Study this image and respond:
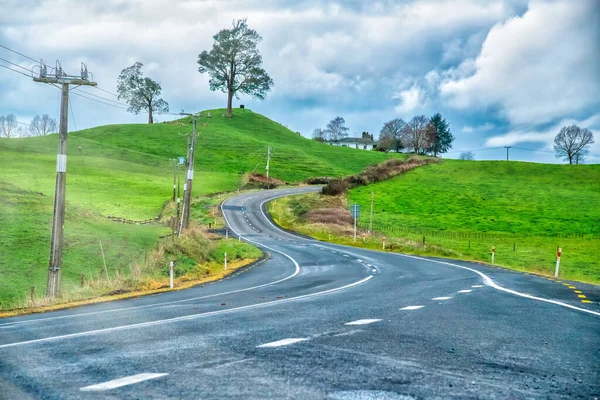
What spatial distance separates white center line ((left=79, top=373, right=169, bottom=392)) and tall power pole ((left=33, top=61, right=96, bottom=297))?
1756cm

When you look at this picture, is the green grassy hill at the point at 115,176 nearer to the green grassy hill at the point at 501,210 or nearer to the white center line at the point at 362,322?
the white center line at the point at 362,322

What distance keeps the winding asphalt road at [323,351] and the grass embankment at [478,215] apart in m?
30.6

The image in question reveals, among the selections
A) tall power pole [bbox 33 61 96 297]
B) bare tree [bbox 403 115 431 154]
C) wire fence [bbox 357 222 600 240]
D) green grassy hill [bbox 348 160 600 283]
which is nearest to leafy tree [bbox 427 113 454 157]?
bare tree [bbox 403 115 431 154]

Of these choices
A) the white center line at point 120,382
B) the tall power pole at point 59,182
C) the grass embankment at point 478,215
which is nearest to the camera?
the white center line at point 120,382

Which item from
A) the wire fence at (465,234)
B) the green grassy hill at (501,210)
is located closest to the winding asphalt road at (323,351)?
the green grassy hill at (501,210)

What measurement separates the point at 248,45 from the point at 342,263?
112424 mm

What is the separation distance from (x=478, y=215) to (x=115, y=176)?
56199 mm

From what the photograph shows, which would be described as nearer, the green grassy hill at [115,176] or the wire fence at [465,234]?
the green grassy hill at [115,176]

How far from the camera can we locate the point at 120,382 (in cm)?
574

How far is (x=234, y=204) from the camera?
267 ft

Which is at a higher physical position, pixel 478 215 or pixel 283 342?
pixel 478 215

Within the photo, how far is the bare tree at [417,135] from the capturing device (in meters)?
170

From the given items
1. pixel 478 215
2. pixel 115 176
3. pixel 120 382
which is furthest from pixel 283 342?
pixel 115 176

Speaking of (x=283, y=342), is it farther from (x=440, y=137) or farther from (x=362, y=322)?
(x=440, y=137)
